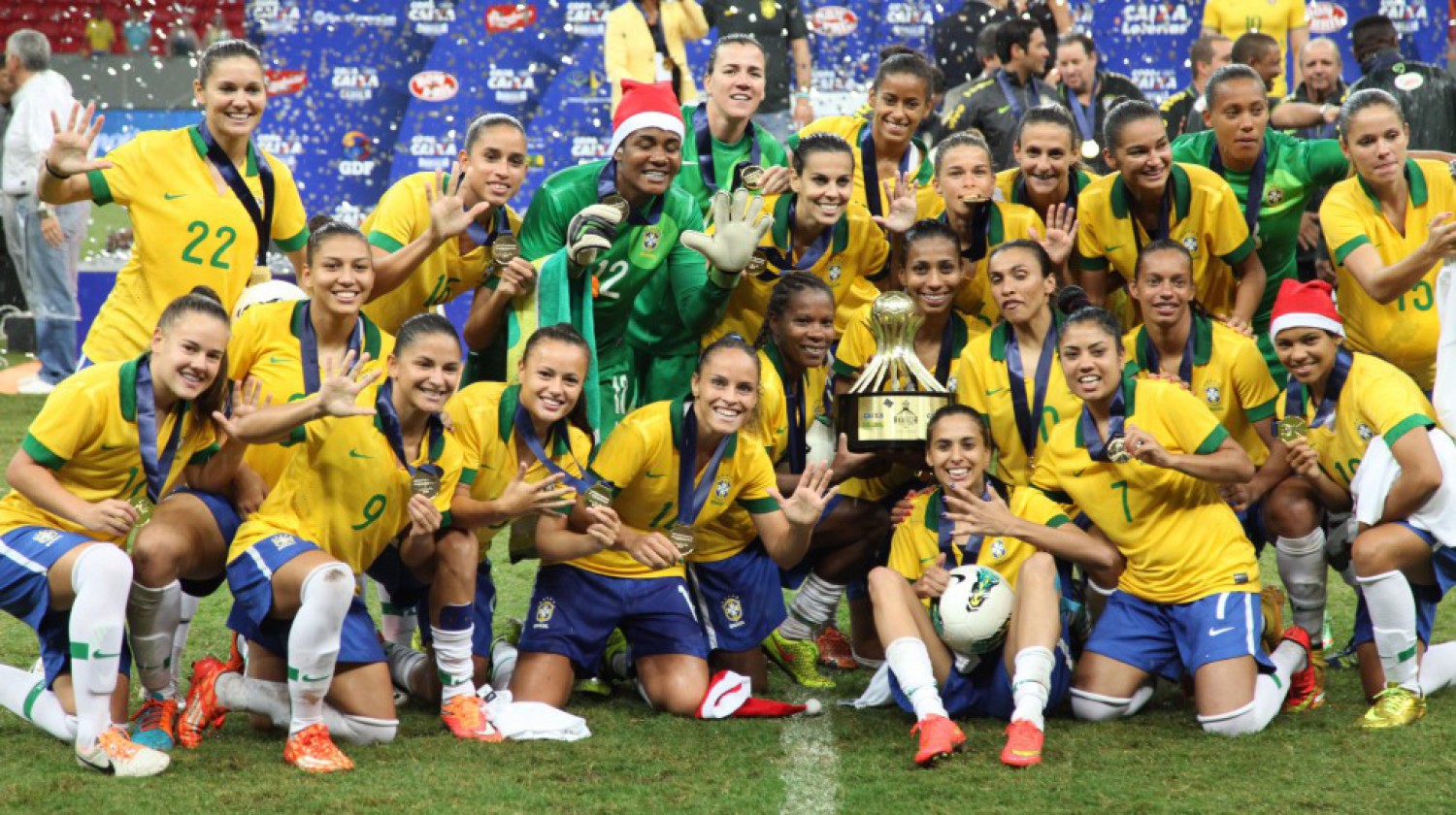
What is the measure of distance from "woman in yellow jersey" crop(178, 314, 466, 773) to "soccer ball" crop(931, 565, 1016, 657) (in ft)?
4.21

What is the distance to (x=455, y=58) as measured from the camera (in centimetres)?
1173

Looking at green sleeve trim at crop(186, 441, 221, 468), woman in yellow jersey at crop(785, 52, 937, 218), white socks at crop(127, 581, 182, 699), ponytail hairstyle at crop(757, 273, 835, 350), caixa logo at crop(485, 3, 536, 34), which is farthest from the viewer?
caixa logo at crop(485, 3, 536, 34)

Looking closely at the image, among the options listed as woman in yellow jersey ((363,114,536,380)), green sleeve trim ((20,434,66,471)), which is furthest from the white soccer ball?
green sleeve trim ((20,434,66,471))

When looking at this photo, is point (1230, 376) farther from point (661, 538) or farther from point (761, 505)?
point (661, 538)

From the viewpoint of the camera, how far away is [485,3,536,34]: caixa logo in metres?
11.7

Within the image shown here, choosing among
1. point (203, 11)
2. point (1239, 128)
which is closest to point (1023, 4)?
point (1239, 128)

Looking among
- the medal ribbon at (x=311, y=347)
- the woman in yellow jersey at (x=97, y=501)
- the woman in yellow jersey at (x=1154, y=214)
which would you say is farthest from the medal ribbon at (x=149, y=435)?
the woman in yellow jersey at (x=1154, y=214)

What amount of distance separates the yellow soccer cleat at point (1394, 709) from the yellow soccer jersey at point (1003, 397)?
3.85 ft

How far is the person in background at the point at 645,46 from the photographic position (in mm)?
10430

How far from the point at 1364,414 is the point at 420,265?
9.47 feet

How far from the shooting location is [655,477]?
4562 millimetres

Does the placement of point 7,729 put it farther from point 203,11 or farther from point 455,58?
point 203,11

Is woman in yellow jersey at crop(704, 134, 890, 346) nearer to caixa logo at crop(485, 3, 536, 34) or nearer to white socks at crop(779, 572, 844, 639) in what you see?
white socks at crop(779, 572, 844, 639)

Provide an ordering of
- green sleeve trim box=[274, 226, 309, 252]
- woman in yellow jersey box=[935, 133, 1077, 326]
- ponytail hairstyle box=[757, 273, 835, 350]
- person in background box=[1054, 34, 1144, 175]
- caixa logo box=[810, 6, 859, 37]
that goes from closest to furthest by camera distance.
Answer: green sleeve trim box=[274, 226, 309, 252], ponytail hairstyle box=[757, 273, 835, 350], woman in yellow jersey box=[935, 133, 1077, 326], person in background box=[1054, 34, 1144, 175], caixa logo box=[810, 6, 859, 37]
